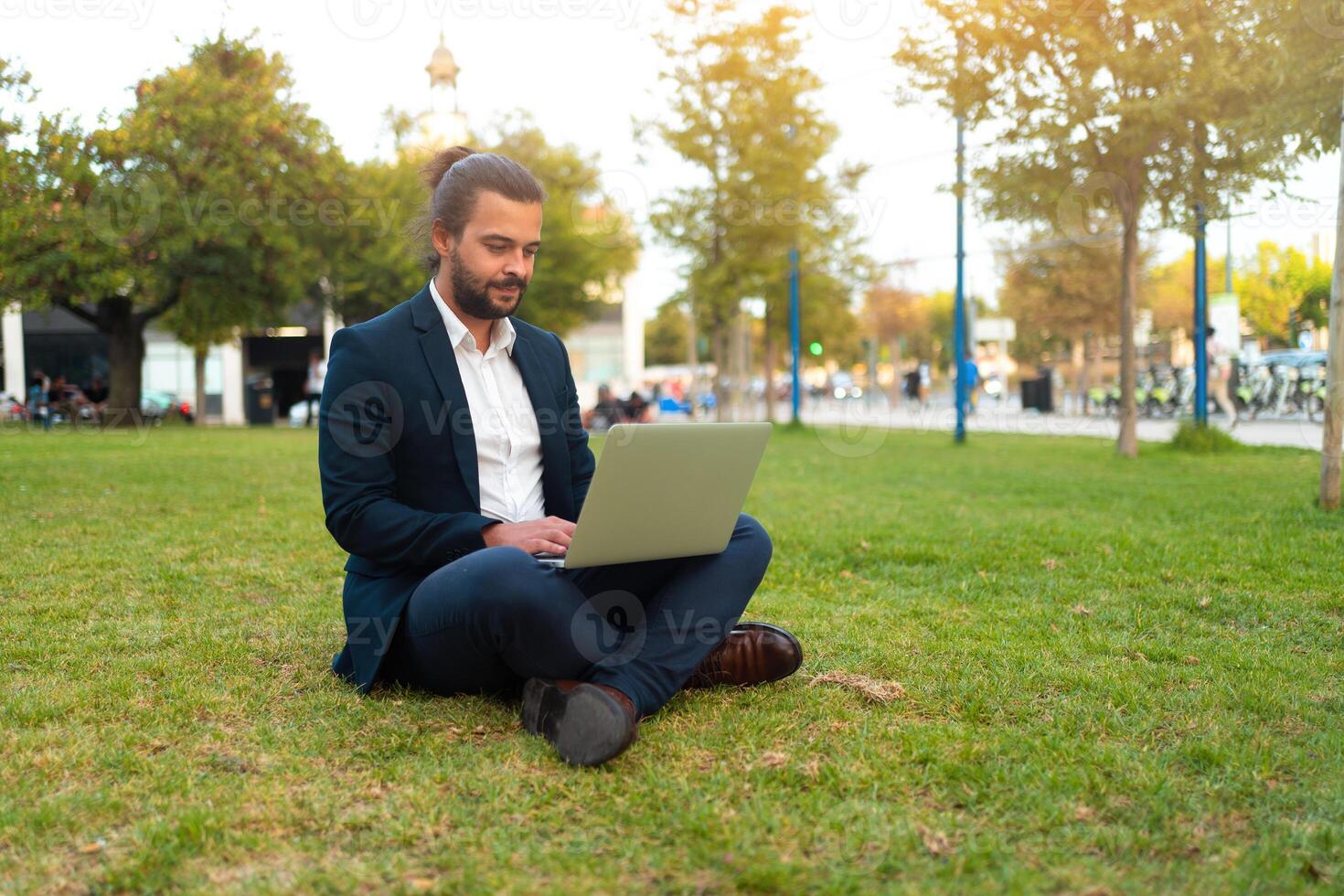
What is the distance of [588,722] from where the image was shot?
109 inches

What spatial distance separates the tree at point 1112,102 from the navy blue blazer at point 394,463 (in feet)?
31.9

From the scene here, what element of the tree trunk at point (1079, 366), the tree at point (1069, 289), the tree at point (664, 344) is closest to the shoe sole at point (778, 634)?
the tree trunk at point (1079, 366)

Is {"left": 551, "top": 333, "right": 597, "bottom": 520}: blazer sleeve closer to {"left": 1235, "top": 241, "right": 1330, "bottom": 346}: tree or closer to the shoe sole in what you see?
the shoe sole

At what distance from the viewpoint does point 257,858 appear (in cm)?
225

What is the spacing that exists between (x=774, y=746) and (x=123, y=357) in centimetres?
2800

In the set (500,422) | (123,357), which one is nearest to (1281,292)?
(123,357)

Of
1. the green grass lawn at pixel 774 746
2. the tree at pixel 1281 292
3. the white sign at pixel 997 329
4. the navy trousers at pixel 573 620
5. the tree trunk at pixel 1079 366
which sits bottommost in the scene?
the green grass lawn at pixel 774 746

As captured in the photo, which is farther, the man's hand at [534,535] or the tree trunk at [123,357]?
the tree trunk at [123,357]

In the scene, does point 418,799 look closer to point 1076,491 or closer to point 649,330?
point 1076,491

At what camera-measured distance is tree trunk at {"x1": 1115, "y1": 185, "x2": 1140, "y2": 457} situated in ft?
42.0

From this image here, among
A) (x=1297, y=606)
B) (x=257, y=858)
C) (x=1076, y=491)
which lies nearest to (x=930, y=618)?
(x=1297, y=606)

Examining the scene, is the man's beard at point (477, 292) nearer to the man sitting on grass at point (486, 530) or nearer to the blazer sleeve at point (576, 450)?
the man sitting on grass at point (486, 530)

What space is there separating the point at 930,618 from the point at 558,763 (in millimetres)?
2247

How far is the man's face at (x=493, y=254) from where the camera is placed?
10.5 feet
